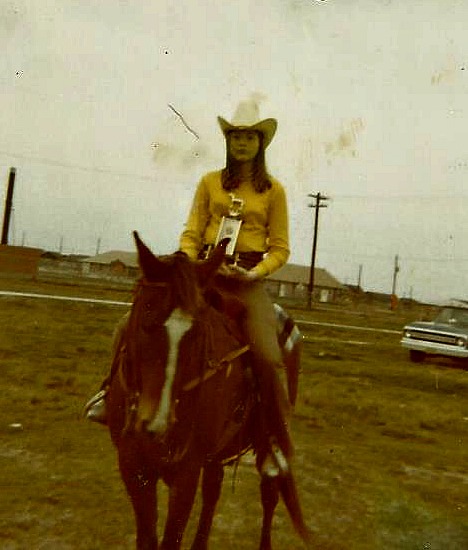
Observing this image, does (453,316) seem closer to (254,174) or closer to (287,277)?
(254,174)

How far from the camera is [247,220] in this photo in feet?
13.6

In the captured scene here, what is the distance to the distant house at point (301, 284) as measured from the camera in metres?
97.8

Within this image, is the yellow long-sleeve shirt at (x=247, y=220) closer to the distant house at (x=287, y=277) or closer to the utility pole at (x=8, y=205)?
the utility pole at (x=8, y=205)

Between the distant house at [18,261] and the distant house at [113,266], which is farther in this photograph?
the distant house at [113,266]

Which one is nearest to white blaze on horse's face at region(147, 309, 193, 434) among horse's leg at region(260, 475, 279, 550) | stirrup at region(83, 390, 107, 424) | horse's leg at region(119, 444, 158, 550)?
horse's leg at region(119, 444, 158, 550)

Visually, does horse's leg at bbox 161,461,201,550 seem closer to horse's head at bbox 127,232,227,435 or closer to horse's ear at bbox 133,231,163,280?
horse's head at bbox 127,232,227,435

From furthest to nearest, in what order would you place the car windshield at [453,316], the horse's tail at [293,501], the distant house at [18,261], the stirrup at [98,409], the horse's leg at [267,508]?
the distant house at [18,261] < the car windshield at [453,316] < the horse's leg at [267,508] < the horse's tail at [293,501] < the stirrup at [98,409]

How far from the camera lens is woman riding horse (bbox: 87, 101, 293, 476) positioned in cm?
399

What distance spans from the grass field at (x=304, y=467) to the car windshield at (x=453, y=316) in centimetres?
666

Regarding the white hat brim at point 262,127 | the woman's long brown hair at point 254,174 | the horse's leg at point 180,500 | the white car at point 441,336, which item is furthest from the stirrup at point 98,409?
the white car at point 441,336

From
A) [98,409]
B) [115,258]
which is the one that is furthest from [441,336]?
[115,258]

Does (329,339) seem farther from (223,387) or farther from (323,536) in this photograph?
(223,387)

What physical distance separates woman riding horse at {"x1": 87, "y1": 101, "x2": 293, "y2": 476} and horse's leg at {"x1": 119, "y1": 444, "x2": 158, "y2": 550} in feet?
2.87

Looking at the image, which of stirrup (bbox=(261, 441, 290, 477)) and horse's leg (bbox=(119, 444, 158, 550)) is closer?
horse's leg (bbox=(119, 444, 158, 550))
